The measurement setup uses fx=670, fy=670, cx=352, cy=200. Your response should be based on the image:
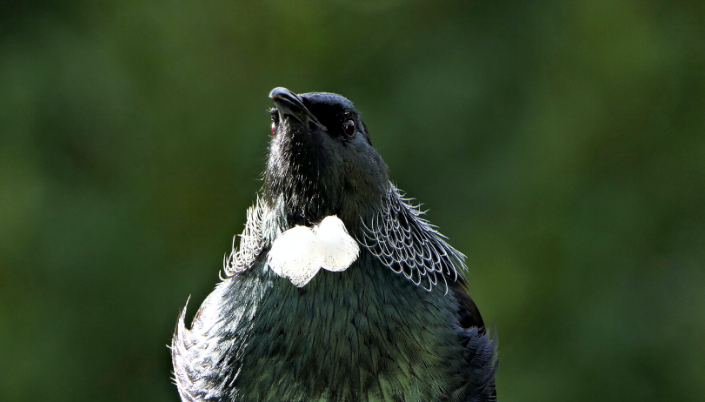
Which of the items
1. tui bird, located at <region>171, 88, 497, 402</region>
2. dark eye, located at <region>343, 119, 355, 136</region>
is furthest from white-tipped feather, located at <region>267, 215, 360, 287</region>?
dark eye, located at <region>343, 119, 355, 136</region>

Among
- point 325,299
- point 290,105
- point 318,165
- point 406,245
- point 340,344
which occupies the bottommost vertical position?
point 340,344

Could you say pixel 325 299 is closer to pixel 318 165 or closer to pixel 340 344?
pixel 340 344

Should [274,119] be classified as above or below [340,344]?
above

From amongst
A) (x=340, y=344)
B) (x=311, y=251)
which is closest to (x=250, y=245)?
(x=311, y=251)

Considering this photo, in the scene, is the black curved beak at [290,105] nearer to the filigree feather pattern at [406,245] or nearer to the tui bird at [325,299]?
the tui bird at [325,299]

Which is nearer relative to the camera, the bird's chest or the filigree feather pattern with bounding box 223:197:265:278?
the bird's chest

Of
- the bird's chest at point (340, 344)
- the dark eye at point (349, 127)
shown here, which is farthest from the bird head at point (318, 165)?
the bird's chest at point (340, 344)

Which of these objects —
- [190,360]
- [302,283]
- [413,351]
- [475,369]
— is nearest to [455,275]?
[475,369]

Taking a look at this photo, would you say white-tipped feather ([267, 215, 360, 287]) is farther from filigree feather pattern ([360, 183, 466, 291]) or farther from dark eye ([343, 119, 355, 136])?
dark eye ([343, 119, 355, 136])
